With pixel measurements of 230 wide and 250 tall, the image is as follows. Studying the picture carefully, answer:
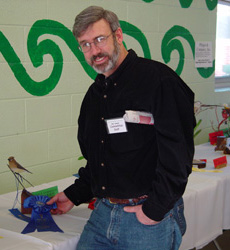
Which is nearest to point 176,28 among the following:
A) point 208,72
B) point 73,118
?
point 208,72

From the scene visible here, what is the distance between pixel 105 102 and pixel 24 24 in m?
1.01

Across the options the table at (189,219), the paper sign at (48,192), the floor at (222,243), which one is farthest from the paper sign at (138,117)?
the floor at (222,243)

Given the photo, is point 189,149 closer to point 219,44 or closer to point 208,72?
point 208,72

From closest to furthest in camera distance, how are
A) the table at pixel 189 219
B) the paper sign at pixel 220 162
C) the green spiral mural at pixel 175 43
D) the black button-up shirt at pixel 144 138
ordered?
1. the black button-up shirt at pixel 144 138
2. the table at pixel 189 219
3. the paper sign at pixel 220 162
4. the green spiral mural at pixel 175 43

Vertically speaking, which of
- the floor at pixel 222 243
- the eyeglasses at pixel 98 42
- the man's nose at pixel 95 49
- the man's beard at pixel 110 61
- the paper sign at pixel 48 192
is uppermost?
the eyeglasses at pixel 98 42

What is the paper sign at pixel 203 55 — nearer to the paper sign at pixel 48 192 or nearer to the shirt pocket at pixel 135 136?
the paper sign at pixel 48 192

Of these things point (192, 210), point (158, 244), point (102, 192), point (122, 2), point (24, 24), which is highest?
point (122, 2)

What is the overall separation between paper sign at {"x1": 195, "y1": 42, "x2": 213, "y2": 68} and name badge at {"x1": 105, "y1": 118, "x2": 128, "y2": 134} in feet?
7.67

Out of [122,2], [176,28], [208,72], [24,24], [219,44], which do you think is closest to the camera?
[24,24]

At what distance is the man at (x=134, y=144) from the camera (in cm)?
130

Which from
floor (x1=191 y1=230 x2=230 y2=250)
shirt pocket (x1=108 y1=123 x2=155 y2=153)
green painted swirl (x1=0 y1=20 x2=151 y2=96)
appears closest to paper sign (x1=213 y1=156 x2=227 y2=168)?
floor (x1=191 y1=230 x2=230 y2=250)

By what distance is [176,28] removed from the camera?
3350mm

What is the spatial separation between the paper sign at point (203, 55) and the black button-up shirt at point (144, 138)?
2256 millimetres

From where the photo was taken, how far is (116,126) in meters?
1.38
